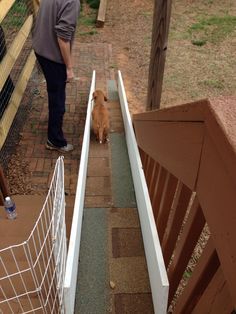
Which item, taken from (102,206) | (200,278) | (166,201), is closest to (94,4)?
(102,206)

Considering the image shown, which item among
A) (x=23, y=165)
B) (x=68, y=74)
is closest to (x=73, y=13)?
(x=68, y=74)

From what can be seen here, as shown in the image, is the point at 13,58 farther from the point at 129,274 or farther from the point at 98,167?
the point at 129,274

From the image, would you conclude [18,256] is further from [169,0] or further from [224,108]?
[169,0]

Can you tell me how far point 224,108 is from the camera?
90 centimetres

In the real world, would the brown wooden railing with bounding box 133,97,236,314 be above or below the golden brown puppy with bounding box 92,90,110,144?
above

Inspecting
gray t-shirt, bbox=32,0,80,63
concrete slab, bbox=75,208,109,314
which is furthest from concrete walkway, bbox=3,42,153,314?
gray t-shirt, bbox=32,0,80,63

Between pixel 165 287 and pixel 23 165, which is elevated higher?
pixel 165 287

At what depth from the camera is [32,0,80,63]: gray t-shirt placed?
3299mm

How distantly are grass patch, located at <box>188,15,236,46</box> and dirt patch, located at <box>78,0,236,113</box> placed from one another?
22 mm

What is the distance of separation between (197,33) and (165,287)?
24.9 feet

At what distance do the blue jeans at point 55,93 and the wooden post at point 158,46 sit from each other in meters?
0.91

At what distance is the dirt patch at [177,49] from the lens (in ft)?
20.5

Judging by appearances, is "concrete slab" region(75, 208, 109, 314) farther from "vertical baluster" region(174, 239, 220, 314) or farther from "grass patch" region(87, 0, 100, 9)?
"grass patch" region(87, 0, 100, 9)

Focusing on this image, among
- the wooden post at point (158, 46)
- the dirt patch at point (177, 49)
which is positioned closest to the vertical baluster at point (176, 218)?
the wooden post at point (158, 46)
